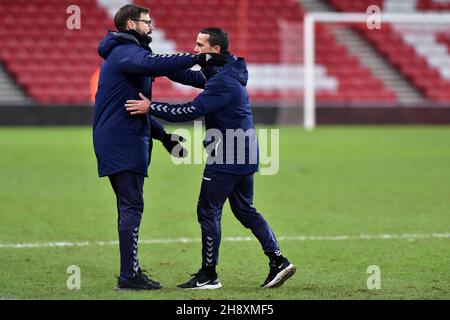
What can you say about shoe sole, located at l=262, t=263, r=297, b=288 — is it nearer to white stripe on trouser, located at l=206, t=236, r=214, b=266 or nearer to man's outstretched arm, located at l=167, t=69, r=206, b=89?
white stripe on trouser, located at l=206, t=236, r=214, b=266

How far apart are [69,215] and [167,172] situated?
16.1 ft

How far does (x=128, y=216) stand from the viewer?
6.91 meters

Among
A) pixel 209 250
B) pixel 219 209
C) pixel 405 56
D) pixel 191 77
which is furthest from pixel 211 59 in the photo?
pixel 405 56

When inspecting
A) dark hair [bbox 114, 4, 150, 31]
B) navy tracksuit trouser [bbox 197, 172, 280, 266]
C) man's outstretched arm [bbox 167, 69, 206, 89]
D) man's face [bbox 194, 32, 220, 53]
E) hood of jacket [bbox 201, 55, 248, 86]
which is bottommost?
navy tracksuit trouser [bbox 197, 172, 280, 266]

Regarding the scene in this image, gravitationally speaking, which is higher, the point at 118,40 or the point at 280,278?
the point at 118,40

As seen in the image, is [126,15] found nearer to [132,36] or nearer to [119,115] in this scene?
[132,36]

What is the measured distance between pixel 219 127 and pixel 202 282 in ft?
3.68

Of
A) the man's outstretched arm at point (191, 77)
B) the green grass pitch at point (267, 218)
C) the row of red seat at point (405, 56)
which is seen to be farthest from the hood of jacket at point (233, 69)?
the row of red seat at point (405, 56)

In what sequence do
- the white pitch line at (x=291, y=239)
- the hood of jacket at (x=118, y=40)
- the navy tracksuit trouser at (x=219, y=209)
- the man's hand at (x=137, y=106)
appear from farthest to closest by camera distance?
the white pitch line at (x=291, y=239) → the navy tracksuit trouser at (x=219, y=209) → the hood of jacket at (x=118, y=40) → the man's hand at (x=137, y=106)

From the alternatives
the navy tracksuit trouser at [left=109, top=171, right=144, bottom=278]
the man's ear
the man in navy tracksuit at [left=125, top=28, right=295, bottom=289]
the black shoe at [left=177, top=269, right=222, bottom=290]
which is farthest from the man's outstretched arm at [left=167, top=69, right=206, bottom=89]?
the black shoe at [left=177, top=269, right=222, bottom=290]

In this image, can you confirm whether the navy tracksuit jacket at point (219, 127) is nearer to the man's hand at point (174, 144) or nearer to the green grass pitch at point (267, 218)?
the man's hand at point (174, 144)

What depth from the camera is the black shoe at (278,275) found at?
23.1 ft

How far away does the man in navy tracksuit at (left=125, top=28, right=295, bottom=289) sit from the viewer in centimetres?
683

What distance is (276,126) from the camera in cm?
2561
